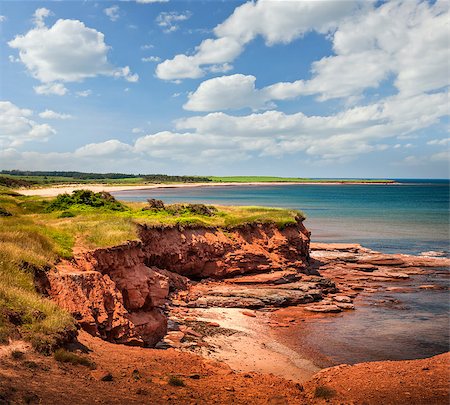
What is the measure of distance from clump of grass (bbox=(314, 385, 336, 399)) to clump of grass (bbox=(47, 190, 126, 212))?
97.5 feet

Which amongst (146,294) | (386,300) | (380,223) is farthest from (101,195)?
(380,223)

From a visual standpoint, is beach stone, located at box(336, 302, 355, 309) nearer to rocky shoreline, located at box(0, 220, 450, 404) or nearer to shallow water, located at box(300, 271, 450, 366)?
rocky shoreline, located at box(0, 220, 450, 404)

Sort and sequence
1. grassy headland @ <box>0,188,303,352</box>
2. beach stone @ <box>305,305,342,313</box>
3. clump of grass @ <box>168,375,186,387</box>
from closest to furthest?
clump of grass @ <box>168,375,186,387</box>, grassy headland @ <box>0,188,303,352</box>, beach stone @ <box>305,305,342,313</box>

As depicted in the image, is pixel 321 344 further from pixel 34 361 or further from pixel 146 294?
pixel 34 361

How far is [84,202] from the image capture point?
40781mm

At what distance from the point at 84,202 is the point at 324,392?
3311 cm

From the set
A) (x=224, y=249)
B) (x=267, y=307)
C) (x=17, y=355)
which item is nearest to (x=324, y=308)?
(x=267, y=307)

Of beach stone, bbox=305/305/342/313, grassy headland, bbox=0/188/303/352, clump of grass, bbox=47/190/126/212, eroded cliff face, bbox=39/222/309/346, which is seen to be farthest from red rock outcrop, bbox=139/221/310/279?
clump of grass, bbox=47/190/126/212

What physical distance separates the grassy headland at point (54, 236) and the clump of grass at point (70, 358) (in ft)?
1.36

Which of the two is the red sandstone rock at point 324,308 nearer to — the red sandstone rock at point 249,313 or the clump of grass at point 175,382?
the red sandstone rock at point 249,313

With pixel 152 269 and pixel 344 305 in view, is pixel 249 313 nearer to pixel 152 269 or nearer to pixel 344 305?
pixel 152 269

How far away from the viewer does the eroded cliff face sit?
1686 centimetres

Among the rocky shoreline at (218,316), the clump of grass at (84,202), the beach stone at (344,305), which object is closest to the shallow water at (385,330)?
the beach stone at (344,305)

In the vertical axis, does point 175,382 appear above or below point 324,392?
above
